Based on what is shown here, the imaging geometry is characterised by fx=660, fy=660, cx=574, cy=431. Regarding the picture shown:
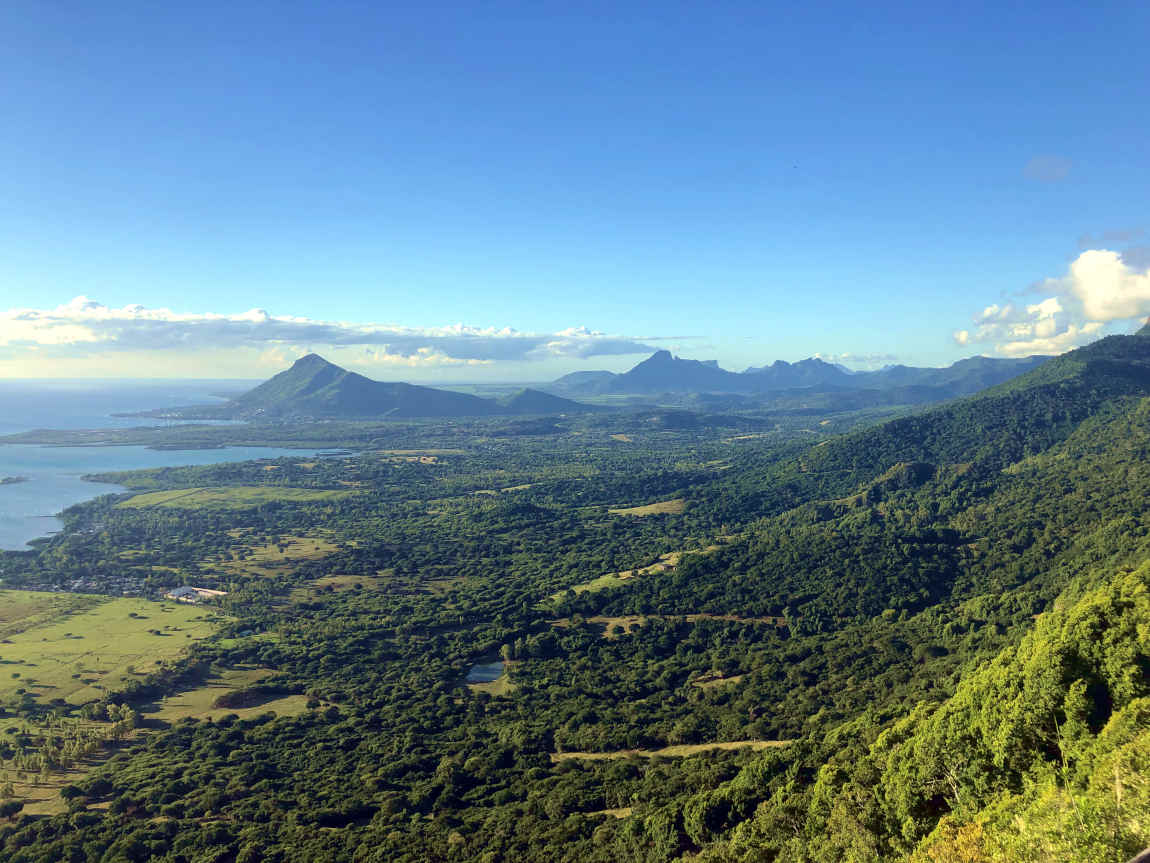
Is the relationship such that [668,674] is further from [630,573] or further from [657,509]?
[657,509]

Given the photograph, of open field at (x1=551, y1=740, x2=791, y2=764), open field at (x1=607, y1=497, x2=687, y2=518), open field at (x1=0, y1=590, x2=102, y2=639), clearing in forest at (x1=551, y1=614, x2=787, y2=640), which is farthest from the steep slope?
open field at (x1=607, y1=497, x2=687, y2=518)

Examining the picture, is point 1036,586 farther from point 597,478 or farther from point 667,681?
point 597,478

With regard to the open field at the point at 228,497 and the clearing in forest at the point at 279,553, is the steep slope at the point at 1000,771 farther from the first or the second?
the open field at the point at 228,497

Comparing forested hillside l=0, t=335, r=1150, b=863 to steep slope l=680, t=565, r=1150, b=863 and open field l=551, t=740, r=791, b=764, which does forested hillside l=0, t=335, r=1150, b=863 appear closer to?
steep slope l=680, t=565, r=1150, b=863

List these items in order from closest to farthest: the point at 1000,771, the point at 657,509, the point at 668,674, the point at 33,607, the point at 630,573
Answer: the point at 1000,771 → the point at 668,674 → the point at 33,607 → the point at 630,573 → the point at 657,509

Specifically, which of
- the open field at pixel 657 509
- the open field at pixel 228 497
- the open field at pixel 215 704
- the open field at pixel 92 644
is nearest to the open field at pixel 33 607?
the open field at pixel 92 644

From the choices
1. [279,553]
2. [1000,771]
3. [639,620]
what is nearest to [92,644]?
[279,553]
